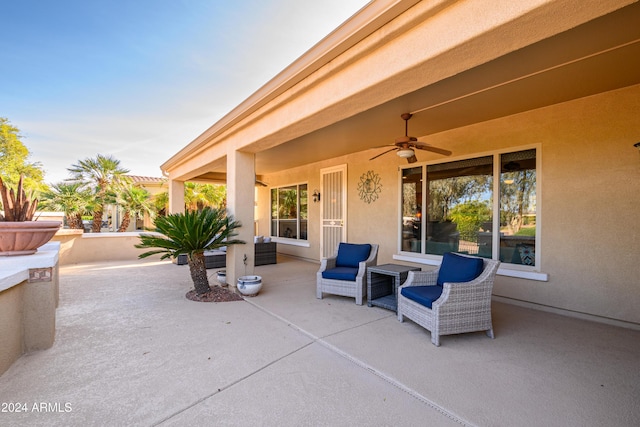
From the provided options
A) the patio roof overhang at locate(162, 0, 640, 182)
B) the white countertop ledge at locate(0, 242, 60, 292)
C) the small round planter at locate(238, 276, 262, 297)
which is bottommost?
the small round planter at locate(238, 276, 262, 297)

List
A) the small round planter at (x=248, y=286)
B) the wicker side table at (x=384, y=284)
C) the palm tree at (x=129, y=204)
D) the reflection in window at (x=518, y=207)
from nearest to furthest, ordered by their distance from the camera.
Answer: the wicker side table at (x=384, y=284) < the reflection in window at (x=518, y=207) < the small round planter at (x=248, y=286) < the palm tree at (x=129, y=204)

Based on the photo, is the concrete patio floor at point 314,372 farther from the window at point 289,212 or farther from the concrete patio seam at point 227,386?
the window at point 289,212

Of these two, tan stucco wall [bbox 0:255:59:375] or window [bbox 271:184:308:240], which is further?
window [bbox 271:184:308:240]

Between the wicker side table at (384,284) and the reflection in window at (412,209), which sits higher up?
the reflection in window at (412,209)

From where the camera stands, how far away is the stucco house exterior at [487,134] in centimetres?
223

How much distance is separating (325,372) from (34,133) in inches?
823

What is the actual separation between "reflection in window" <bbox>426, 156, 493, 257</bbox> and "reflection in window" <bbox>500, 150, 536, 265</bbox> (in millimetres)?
232

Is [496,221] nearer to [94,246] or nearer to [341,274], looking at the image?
[341,274]

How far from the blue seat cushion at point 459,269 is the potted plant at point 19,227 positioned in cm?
487

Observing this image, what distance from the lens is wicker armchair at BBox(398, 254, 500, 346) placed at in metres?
3.12

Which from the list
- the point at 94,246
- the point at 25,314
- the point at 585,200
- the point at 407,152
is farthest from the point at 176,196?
the point at 585,200

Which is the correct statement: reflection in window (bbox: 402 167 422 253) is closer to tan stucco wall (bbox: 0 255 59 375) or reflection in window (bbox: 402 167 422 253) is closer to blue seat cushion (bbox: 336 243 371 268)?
blue seat cushion (bbox: 336 243 371 268)

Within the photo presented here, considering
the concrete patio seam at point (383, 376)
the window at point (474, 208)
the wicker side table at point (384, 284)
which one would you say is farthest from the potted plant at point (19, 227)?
the window at point (474, 208)

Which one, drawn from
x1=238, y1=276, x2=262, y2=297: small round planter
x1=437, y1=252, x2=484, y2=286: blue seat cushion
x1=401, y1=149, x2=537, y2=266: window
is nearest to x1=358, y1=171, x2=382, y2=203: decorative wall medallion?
x1=401, y1=149, x2=537, y2=266: window
